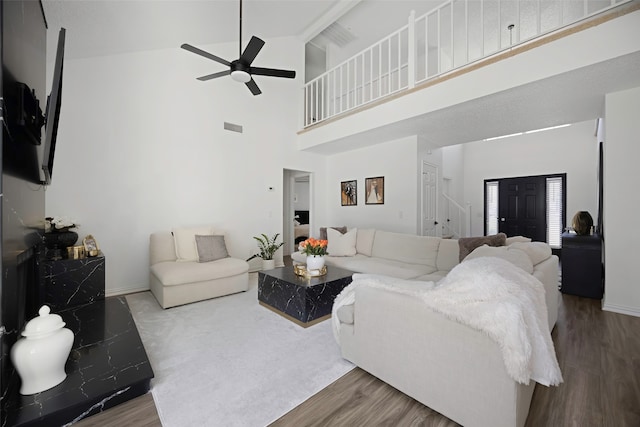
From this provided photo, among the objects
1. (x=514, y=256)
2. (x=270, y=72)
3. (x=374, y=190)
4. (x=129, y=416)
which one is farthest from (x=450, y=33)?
(x=129, y=416)

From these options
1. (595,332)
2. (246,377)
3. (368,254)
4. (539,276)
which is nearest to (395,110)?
(368,254)

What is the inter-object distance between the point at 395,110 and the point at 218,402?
3858mm

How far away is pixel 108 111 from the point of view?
3.77 m

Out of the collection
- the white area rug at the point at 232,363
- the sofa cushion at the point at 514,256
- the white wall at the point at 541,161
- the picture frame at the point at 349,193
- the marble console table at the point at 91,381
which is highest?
the white wall at the point at 541,161

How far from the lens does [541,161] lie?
686 centimetres

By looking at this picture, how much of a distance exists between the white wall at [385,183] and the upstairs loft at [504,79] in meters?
0.29

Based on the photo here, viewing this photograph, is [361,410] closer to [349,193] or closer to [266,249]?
[266,249]

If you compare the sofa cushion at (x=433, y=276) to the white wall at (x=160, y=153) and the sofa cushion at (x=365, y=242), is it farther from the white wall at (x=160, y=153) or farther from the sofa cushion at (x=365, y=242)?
the white wall at (x=160, y=153)

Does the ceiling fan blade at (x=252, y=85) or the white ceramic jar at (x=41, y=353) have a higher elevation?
the ceiling fan blade at (x=252, y=85)

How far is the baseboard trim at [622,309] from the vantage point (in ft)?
9.76

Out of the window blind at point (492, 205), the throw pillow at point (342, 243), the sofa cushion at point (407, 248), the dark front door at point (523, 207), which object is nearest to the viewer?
the sofa cushion at point (407, 248)

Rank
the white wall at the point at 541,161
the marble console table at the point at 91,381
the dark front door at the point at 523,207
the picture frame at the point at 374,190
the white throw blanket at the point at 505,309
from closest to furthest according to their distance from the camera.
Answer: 1. the white throw blanket at the point at 505,309
2. the marble console table at the point at 91,381
3. the picture frame at the point at 374,190
4. the white wall at the point at 541,161
5. the dark front door at the point at 523,207

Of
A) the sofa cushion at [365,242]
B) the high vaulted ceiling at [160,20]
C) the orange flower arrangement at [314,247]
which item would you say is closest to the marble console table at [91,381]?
the orange flower arrangement at [314,247]

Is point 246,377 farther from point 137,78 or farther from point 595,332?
point 137,78
